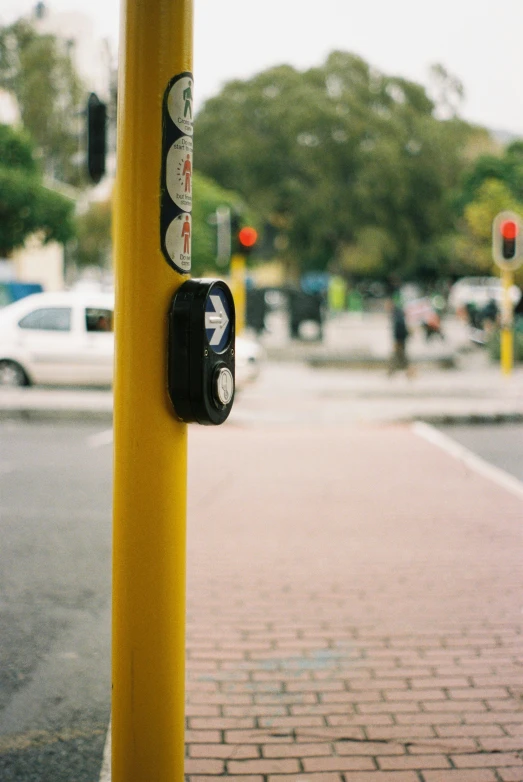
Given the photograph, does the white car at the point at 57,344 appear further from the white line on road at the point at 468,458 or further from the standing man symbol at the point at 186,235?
the standing man symbol at the point at 186,235

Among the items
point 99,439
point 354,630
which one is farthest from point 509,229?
point 354,630

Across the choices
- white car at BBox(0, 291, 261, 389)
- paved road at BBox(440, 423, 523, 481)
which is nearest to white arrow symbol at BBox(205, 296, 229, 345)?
paved road at BBox(440, 423, 523, 481)

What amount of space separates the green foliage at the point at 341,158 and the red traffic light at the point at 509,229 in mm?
37396

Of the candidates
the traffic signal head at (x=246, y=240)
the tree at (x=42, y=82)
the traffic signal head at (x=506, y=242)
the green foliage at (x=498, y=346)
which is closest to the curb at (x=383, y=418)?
the traffic signal head at (x=506, y=242)

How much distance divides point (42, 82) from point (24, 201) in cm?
1726

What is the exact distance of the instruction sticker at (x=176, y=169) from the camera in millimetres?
2623

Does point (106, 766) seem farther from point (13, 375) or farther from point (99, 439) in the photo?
point (13, 375)

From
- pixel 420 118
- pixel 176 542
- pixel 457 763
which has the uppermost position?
pixel 420 118

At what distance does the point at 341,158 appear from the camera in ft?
185

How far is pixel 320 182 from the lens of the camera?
56.6 meters

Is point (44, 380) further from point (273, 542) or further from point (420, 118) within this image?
point (420, 118)

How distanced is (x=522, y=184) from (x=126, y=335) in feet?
152

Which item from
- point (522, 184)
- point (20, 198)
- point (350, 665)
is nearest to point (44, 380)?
point (350, 665)

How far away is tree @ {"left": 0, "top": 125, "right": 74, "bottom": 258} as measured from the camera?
31.8 m
